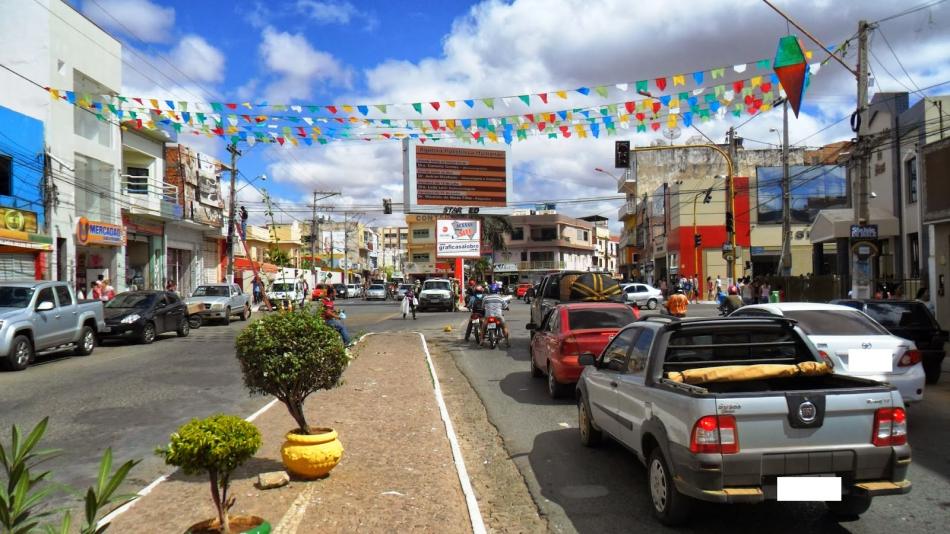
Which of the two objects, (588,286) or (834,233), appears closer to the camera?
(588,286)

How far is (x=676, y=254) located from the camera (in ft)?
169

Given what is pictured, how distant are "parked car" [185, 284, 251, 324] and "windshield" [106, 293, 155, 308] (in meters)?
5.79

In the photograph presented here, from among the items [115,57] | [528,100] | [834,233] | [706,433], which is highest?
[115,57]

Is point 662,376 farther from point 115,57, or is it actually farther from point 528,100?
point 115,57

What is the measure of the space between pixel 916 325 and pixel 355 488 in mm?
9938

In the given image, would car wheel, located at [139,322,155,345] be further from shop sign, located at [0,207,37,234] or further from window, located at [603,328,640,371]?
window, located at [603,328,640,371]

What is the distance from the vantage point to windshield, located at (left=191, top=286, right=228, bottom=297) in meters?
27.4

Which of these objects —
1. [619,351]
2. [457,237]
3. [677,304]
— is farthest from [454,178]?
[619,351]

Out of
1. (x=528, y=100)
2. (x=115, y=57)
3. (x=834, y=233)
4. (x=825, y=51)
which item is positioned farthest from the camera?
(x=115, y=57)

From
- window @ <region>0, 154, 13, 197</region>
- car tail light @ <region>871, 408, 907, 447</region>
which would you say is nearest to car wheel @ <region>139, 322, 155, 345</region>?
window @ <region>0, 154, 13, 197</region>

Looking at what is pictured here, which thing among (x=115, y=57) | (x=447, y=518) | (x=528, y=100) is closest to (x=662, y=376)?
(x=447, y=518)

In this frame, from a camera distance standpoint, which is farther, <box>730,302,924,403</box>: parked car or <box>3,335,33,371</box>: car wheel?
<box>3,335,33,371</box>: car wheel

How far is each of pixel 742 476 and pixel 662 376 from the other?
44.7 inches

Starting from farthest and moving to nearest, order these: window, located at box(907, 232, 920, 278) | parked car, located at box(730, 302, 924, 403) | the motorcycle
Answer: window, located at box(907, 232, 920, 278) → the motorcycle → parked car, located at box(730, 302, 924, 403)
